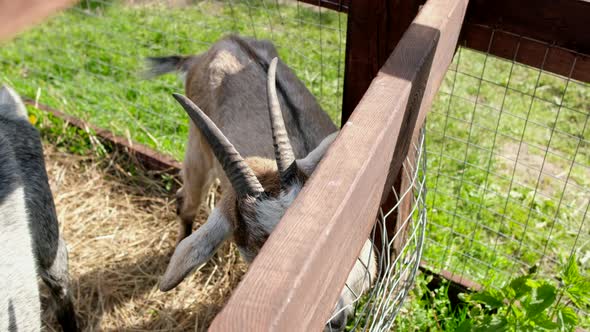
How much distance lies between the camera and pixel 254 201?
2.37m

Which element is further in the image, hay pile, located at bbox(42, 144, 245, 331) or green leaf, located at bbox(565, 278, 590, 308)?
hay pile, located at bbox(42, 144, 245, 331)

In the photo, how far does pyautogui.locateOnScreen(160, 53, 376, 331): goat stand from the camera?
2.20 meters

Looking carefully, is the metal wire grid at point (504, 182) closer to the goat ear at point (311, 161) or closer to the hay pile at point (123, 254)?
the goat ear at point (311, 161)

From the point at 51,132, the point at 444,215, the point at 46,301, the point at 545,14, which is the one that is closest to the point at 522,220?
the point at 444,215

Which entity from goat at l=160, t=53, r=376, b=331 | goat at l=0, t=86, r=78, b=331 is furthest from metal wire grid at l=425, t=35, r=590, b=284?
goat at l=0, t=86, r=78, b=331

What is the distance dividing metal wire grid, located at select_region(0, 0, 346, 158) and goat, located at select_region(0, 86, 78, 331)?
142cm

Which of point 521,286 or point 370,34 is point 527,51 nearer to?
point 370,34

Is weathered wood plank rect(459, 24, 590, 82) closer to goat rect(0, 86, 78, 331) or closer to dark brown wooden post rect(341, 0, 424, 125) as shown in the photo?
dark brown wooden post rect(341, 0, 424, 125)

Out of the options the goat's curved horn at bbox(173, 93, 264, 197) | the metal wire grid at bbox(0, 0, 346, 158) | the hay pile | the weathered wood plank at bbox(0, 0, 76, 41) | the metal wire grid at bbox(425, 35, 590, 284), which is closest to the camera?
the weathered wood plank at bbox(0, 0, 76, 41)

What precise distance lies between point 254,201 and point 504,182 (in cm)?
236

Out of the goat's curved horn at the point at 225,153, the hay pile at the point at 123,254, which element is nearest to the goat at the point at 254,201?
the goat's curved horn at the point at 225,153

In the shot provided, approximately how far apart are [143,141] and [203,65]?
4.37ft

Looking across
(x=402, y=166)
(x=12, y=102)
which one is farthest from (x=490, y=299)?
(x=12, y=102)

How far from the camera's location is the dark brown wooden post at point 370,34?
6.91 feet
